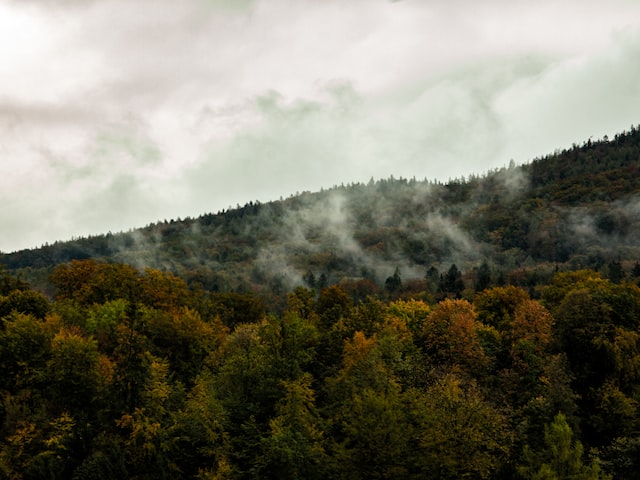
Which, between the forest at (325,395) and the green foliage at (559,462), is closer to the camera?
the green foliage at (559,462)

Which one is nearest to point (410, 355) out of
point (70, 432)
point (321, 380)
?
point (321, 380)

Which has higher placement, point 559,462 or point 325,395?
point 325,395

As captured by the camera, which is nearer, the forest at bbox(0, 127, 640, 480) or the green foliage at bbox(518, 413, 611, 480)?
the green foliage at bbox(518, 413, 611, 480)

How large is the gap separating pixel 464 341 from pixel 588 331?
50.2 feet

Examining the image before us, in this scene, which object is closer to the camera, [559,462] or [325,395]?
[559,462]

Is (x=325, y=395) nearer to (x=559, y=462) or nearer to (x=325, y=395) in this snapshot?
(x=325, y=395)

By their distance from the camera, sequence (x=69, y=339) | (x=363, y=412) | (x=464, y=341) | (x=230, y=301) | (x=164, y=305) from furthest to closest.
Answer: (x=230, y=301) < (x=164, y=305) < (x=464, y=341) < (x=69, y=339) < (x=363, y=412)

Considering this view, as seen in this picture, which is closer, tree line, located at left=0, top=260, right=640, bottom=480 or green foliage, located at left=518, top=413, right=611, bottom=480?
green foliage, located at left=518, top=413, right=611, bottom=480

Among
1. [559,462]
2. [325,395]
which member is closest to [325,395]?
[325,395]

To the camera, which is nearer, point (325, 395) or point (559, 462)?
point (559, 462)

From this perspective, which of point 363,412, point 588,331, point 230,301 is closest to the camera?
point 363,412

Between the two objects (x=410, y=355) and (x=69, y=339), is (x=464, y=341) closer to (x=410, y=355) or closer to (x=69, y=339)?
(x=410, y=355)

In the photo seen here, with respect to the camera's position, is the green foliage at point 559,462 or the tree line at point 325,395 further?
the tree line at point 325,395

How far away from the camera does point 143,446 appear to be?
59.4 metres
